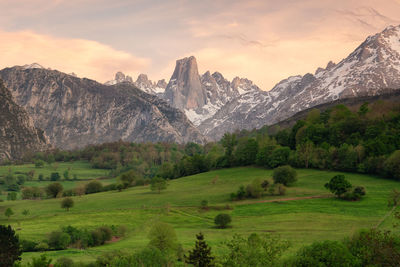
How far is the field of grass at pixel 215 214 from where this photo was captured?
66188mm

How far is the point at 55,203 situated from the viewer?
118 meters

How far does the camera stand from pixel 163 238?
58406 millimetres

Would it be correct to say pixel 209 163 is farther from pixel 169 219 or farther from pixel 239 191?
pixel 169 219

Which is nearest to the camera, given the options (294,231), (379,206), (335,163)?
(294,231)

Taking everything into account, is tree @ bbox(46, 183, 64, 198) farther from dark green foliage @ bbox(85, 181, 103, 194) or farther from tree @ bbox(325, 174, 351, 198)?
tree @ bbox(325, 174, 351, 198)

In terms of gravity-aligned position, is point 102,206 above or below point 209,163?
below

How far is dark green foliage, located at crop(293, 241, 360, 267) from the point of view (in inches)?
1657

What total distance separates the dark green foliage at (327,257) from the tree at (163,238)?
2139 centimetres

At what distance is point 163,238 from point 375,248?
31.4m

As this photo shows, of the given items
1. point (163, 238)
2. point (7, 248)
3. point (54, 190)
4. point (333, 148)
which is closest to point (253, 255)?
point (163, 238)

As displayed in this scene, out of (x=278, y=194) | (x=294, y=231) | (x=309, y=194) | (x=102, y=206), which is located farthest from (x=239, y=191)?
(x=102, y=206)

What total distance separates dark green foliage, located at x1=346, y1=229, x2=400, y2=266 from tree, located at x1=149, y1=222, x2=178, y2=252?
26302mm

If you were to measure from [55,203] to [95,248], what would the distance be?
56.3 metres

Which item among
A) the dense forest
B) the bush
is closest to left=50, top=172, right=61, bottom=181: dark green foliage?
the dense forest
